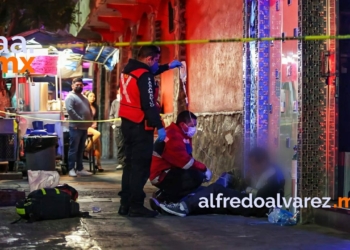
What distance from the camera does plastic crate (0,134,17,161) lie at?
45.5 feet

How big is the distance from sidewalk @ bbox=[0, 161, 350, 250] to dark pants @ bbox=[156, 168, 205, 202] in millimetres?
484

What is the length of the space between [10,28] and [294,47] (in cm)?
1570

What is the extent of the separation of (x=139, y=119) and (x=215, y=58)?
396cm

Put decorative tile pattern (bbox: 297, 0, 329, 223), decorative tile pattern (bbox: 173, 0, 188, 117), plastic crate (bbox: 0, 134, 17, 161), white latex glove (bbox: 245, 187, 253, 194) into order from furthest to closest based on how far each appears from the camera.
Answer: plastic crate (bbox: 0, 134, 17, 161) → decorative tile pattern (bbox: 173, 0, 188, 117) → white latex glove (bbox: 245, 187, 253, 194) → decorative tile pattern (bbox: 297, 0, 329, 223)

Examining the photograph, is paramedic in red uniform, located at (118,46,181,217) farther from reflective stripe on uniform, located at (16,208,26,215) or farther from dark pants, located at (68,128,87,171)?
dark pants, located at (68,128,87,171)

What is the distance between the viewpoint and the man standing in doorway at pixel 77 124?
14258mm

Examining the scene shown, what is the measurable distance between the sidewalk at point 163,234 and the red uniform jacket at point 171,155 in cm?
70

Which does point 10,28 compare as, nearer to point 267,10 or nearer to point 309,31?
point 267,10

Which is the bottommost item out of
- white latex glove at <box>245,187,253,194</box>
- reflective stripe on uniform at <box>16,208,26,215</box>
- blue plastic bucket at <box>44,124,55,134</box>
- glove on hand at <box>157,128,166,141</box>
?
reflective stripe on uniform at <box>16,208,26,215</box>

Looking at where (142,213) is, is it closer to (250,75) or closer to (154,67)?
(154,67)

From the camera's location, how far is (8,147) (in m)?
14.0

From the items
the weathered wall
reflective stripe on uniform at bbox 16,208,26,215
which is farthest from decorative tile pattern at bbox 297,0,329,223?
reflective stripe on uniform at bbox 16,208,26,215

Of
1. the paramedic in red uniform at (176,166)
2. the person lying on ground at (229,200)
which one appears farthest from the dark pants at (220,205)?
the paramedic in red uniform at (176,166)

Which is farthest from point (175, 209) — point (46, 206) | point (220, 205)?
point (46, 206)
